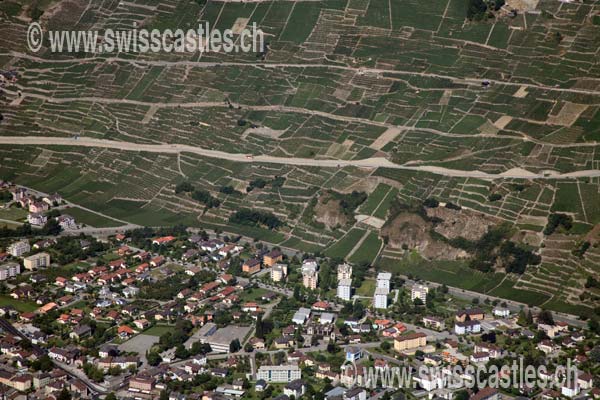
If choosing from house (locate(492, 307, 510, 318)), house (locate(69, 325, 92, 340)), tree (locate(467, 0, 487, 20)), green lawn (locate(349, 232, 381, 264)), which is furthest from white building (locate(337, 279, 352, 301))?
tree (locate(467, 0, 487, 20))

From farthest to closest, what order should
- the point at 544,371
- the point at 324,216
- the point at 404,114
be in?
the point at 404,114 < the point at 324,216 < the point at 544,371

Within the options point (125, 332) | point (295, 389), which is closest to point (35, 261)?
point (125, 332)

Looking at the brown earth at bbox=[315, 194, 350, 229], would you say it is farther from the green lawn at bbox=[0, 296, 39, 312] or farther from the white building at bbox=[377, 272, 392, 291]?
the green lawn at bbox=[0, 296, 39, 312]

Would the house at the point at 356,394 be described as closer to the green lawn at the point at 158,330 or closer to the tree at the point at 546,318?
the green lawn at the point at 158,330

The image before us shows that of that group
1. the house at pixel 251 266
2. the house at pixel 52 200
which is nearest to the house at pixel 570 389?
the house at pixel 251 266

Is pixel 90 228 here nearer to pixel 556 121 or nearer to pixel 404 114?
pixel 404 114

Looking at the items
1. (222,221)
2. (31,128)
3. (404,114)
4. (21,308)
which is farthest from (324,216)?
(31,128)

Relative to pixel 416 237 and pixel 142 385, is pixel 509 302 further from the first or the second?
pixel 142 385
